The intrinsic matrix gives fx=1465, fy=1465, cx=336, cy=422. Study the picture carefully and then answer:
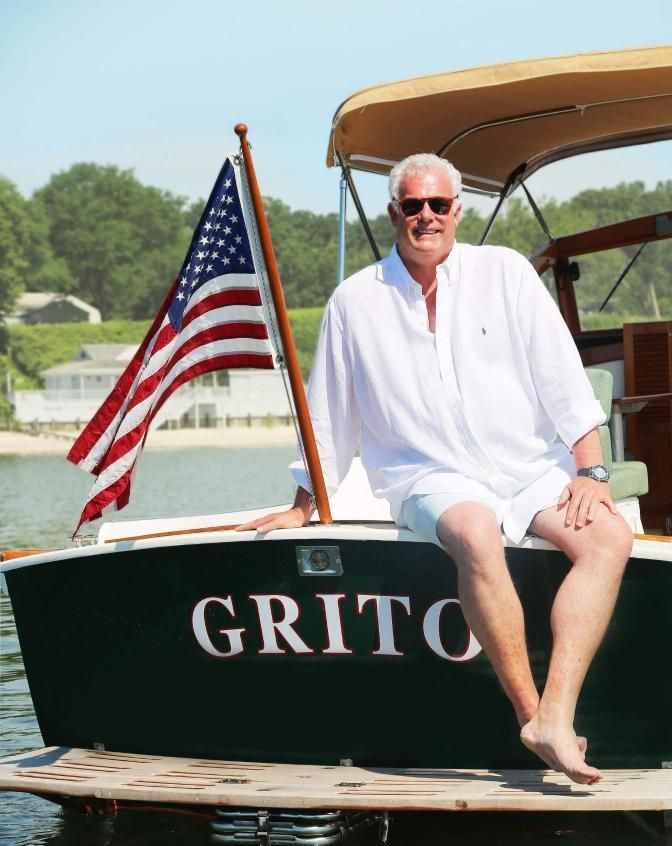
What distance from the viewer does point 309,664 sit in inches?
185

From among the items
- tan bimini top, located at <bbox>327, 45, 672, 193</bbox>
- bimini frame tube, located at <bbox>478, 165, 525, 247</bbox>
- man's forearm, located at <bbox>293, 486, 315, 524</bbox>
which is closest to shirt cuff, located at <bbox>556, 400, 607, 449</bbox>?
man's forearm, located at <bbox>293, 486, 315, 524</bbox>

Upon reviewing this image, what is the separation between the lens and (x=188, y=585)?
15.5 ft

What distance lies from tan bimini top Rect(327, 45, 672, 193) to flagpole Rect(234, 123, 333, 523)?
1.13 metres

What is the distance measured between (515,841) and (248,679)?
1071 mm

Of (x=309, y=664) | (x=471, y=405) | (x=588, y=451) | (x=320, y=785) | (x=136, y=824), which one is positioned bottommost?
(x=136, y=824)

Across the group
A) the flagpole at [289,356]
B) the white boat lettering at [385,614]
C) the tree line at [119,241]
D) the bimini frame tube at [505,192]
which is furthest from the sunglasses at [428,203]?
the tree line at [119,241]

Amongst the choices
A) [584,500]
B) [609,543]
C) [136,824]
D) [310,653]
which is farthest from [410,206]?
[136,824]

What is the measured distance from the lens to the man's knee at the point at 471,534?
4.12 metres

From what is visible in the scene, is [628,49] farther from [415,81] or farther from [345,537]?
[345,537]

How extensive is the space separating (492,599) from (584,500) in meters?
0.41

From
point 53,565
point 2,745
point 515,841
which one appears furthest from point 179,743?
point 2,745

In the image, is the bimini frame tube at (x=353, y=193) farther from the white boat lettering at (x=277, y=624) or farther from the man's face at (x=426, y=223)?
the white boat lettering at (x=277, y=624)

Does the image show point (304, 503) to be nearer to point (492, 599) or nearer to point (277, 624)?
point (277, 624)

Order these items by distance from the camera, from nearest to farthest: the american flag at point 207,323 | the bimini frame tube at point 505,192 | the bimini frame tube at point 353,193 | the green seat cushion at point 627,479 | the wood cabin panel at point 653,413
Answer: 1. the american flag at point 207,323
2. the green seat cushion at point 627,479
3. the bimini frame tube at point 353,193
4. the wood cabin panel at point 653,413
5. the bimini frame tube at point 505,192
